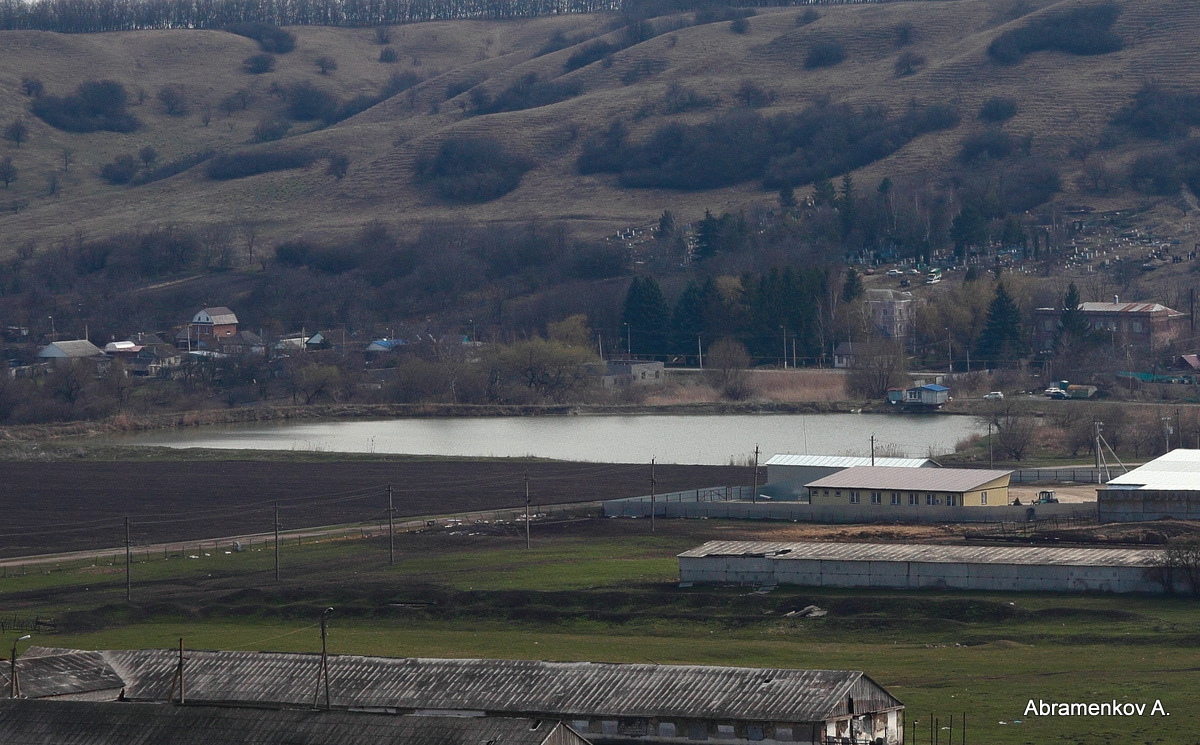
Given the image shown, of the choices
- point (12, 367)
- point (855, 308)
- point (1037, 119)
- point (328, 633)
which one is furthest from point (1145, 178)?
point (328, 633)

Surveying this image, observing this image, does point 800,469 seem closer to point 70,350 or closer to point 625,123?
point 70,350

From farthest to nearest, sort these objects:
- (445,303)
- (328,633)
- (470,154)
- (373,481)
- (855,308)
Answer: (470,154) < (445,303) < (855,308) < (373,481) < (328,633)

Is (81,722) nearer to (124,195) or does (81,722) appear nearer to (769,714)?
(769,714)

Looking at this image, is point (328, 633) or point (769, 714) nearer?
point (769, 714)

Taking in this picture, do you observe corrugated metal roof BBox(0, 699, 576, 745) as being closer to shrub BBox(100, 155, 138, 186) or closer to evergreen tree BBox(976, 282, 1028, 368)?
evergreen tree BBox(976, 282, 1028, 368)

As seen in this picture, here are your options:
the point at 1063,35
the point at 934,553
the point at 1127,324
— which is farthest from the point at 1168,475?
the point at 1063,35

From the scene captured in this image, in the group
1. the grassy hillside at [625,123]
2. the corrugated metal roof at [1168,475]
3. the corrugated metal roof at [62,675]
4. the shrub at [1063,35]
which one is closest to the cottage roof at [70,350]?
the grassy hillside at [625,123]

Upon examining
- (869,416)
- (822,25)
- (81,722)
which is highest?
(822,25)
